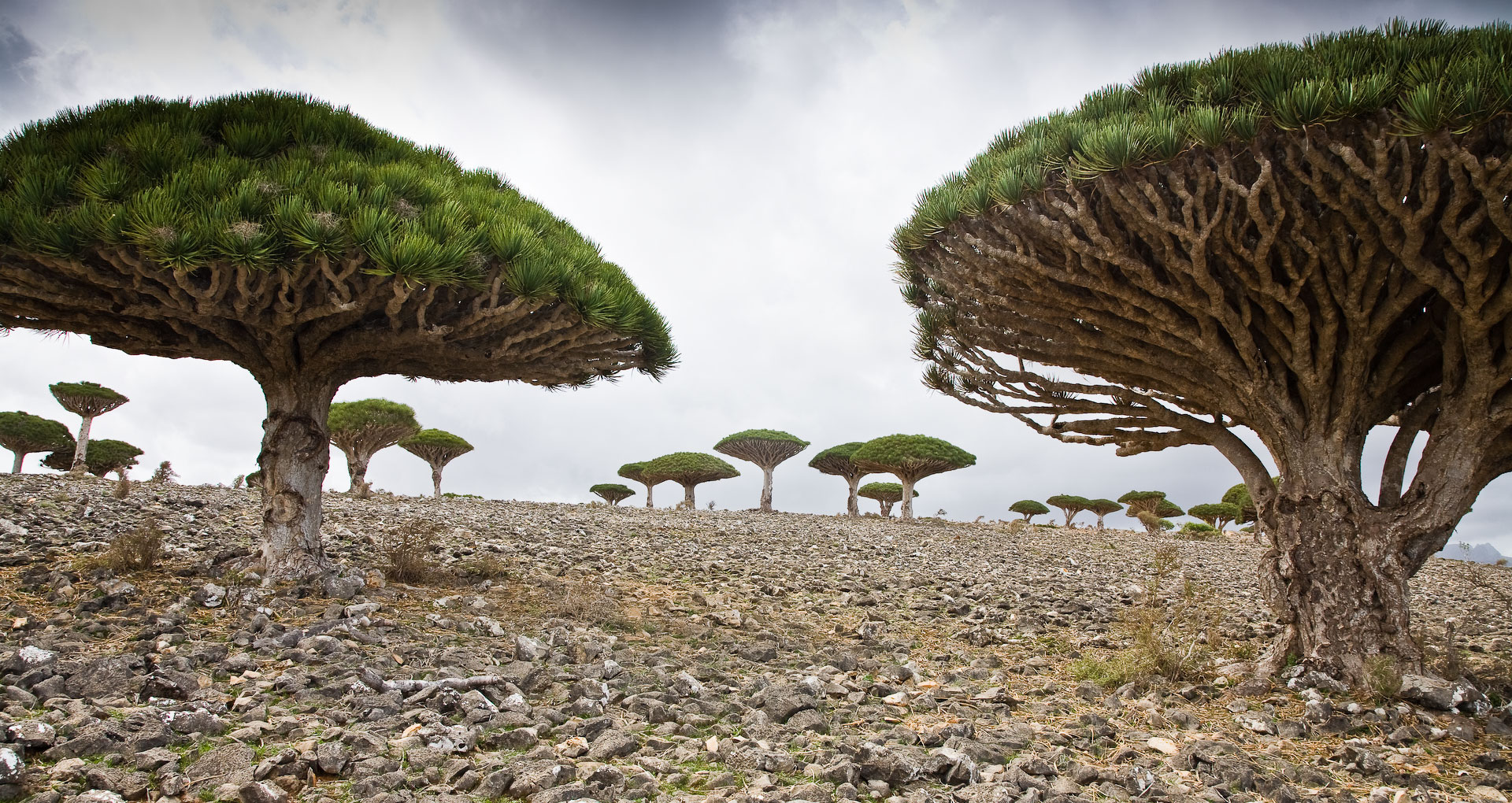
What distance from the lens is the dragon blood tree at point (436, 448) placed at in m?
33.8

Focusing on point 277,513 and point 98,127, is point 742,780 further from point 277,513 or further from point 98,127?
point 98,127

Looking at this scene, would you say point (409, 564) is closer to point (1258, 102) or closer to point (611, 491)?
point (1258, 102)

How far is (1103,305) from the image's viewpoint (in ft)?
23.7

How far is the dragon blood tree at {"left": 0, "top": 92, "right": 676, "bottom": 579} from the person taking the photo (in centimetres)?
669

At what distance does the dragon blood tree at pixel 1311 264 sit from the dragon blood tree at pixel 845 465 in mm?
29081

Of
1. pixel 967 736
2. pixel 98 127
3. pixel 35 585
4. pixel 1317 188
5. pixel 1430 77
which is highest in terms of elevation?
pixel 98 127

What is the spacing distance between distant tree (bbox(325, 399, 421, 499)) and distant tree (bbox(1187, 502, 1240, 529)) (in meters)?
38.5

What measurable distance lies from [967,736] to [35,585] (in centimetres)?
894

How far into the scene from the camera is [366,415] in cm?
2616

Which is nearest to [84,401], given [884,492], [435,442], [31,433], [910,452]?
[31,433]

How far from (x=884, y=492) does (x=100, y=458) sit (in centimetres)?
4236

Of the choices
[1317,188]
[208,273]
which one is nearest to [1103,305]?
[1317,188]

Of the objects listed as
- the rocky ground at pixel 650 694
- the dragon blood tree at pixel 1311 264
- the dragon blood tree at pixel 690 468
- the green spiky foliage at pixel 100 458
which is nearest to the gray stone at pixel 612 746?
the rocky ground at pixel 650 694

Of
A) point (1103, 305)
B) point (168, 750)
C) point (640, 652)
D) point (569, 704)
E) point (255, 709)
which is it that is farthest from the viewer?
point (1103, 305)
